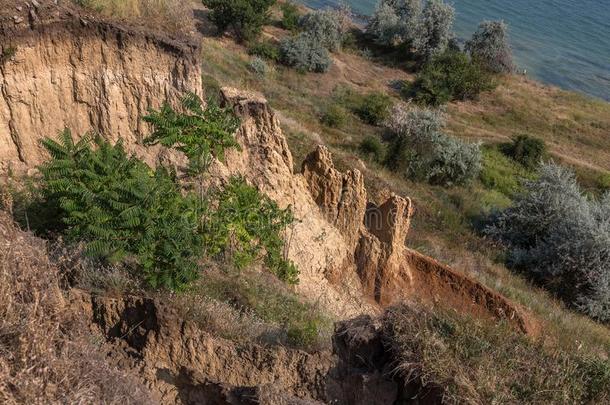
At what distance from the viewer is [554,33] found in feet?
159

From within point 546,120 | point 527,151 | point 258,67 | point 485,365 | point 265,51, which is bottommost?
point 527,151

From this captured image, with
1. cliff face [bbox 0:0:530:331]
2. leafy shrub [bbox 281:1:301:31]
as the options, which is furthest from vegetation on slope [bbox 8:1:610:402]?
cliff face [bbox 0:0:530:331]

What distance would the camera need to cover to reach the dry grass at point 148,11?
29.3ft

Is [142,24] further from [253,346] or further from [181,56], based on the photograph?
[253,346]

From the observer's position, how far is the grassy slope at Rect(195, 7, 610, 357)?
45.8 feet

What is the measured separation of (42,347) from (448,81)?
102ft

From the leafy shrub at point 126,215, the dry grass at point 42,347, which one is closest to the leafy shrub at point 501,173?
the leafy shrub at point 126,215

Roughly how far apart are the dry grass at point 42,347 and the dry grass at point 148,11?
5.68 metres

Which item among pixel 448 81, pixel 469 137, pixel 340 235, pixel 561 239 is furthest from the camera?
pixel 448 81

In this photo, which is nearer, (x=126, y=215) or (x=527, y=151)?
(x=126, y=215)

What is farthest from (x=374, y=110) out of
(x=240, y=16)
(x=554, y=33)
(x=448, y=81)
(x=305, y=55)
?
(x=554, y=33)

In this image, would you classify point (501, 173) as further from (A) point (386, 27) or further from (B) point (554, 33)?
(B) point (554, 33)

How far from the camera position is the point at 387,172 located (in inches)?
819

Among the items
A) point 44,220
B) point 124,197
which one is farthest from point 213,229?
point 44,220
